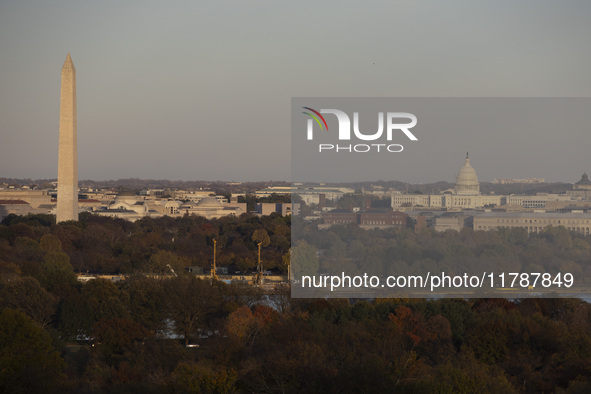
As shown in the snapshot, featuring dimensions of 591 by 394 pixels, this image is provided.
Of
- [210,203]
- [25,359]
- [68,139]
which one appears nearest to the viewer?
[25,359]

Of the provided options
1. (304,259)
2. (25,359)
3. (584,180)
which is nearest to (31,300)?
(304,259)

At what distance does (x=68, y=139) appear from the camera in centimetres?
5641

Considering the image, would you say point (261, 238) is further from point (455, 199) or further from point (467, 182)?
point (467, 182)

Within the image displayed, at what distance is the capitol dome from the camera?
28.7 m

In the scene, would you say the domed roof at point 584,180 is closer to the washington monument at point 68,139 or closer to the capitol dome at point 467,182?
the capitol dome at point 467,182

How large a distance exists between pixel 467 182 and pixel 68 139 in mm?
30174

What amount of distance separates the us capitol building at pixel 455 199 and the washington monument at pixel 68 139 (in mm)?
27448

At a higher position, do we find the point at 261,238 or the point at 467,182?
the point at 467,182

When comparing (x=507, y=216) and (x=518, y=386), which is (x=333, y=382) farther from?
(x=507, y=216)

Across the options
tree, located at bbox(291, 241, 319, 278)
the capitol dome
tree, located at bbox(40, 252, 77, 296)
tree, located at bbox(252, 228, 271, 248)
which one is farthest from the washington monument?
the capitol dome

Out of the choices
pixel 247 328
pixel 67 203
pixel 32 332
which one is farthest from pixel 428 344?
pixel 67 203

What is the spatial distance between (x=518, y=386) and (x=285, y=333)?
18.7ft

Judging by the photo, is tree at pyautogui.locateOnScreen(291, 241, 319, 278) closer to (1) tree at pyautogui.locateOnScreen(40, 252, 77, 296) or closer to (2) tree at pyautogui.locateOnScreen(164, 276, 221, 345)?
(2) tree at pyautogui.locateOnScreen(164, 276, 221, 345)

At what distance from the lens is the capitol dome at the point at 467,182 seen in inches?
1131
